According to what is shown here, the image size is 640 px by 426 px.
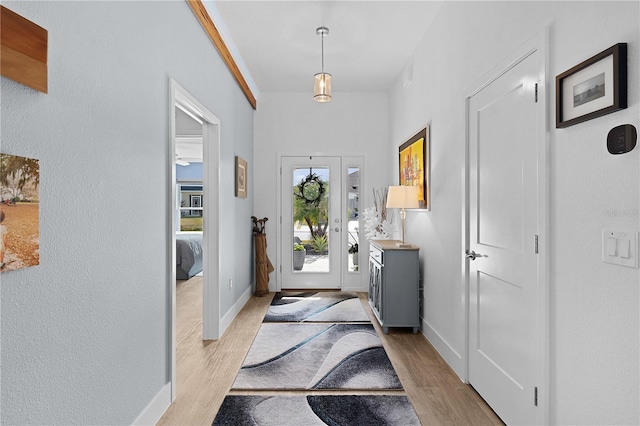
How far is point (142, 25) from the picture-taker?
1.99 m

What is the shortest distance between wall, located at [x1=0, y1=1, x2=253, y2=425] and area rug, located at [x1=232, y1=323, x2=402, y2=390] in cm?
77

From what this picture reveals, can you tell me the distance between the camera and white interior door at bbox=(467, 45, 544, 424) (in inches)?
74.8

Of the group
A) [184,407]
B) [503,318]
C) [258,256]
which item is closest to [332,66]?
[258,256]

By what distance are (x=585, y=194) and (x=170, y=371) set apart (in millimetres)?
2369

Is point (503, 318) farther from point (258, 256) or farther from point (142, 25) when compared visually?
point (258, 256)

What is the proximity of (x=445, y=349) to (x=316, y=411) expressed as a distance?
1.28 metres

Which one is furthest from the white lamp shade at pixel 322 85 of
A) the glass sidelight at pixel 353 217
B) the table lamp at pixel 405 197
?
the glass sidelight at pixel 353 217

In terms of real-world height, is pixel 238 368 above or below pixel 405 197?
below

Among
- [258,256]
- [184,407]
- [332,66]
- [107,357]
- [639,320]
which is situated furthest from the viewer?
[258,256]

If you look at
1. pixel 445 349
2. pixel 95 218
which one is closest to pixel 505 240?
pixel 445 349

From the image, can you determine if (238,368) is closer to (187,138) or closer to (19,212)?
(19,212)

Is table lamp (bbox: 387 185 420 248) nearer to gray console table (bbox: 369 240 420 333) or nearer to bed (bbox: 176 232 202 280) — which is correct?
gray console table (bbox: 369 240 420 333)

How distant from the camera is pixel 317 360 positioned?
304 cm

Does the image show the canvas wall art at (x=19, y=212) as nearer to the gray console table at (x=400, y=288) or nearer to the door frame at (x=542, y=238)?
the door frame at (x=542, y=238)
